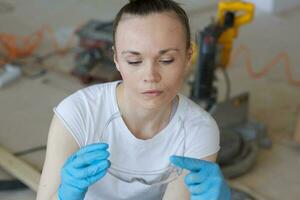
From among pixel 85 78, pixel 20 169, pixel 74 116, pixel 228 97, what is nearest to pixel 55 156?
pixel 74 116

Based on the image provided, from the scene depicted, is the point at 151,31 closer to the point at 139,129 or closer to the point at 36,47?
the point at 139,129

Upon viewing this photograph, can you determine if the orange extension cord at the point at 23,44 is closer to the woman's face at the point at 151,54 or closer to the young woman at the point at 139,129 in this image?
the young woman at the point at 139,129

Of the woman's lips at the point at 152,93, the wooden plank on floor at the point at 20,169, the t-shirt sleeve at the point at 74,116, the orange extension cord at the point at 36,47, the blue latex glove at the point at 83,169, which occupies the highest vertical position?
the woman's lips at the point at 152,93

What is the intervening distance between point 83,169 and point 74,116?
0.62 feet

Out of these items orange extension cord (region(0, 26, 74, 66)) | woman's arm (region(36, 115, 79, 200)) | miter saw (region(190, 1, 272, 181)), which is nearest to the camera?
woman's arm (region(36, 115, 79, 200))

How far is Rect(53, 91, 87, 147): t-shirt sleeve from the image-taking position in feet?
4.50

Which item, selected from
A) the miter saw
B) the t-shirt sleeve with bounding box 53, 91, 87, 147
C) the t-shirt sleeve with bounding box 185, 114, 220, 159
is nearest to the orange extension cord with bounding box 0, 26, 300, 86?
the miter saw

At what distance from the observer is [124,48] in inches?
50.8

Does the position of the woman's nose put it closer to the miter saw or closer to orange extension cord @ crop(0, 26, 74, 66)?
the miter saw

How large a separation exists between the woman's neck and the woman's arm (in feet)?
0.54

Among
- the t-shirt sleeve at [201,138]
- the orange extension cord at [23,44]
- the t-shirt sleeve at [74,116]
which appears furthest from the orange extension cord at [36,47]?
the t-shirt sleeve at [74,116]

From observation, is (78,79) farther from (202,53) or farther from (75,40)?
(202,53)

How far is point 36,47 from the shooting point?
3604 millimetres

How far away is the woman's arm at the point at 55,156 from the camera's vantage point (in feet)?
4.49
